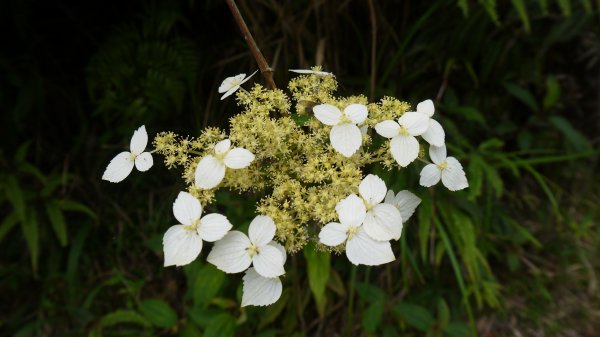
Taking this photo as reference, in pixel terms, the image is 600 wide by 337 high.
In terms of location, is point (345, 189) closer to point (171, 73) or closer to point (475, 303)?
point (171, 73)

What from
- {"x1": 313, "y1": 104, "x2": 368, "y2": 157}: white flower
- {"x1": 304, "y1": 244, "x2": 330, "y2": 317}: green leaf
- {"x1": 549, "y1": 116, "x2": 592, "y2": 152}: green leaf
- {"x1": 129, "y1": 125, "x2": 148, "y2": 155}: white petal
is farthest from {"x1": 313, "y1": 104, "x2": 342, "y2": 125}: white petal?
{"x1": 549, "y1": 116, "x2": 592, "y2": 152}: green leaf

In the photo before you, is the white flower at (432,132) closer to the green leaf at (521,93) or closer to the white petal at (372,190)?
the white petal at (372,190)

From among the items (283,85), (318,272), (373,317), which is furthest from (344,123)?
(283,85)

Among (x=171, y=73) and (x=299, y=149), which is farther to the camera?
(x=171, y=73)

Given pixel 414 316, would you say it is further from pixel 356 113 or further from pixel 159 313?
pixel 356 113

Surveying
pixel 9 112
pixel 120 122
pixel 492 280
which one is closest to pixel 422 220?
pixel 492 280
